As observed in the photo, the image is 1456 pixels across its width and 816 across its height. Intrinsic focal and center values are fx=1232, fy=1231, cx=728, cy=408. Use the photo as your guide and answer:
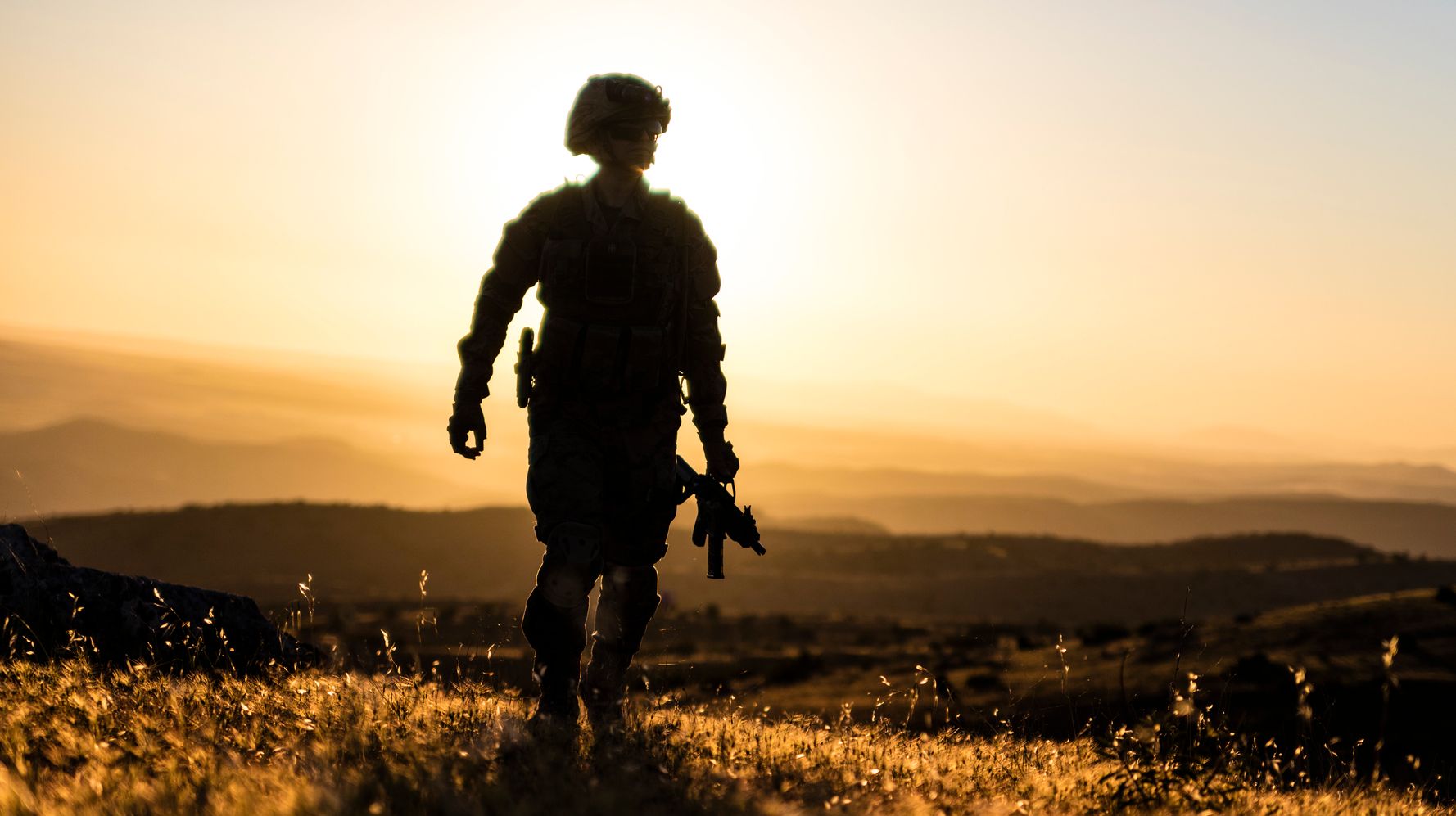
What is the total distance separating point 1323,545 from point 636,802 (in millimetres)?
78714

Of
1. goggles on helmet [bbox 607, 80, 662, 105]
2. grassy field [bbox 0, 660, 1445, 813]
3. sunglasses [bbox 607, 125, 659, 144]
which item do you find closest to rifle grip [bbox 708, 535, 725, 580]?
grassy field [bbox 0, 660, 1445, 813]

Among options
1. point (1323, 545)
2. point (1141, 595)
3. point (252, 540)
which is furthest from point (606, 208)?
point (1323, 545)

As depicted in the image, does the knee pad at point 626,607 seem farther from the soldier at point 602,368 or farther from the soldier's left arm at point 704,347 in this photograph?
the soldier's left arm at point 704,347

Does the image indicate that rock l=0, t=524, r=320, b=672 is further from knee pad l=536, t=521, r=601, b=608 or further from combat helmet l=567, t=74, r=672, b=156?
combat helmet l=567, t=74, r=672, b=156

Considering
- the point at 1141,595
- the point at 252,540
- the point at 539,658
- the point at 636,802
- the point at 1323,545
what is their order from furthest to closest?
the point at 1323,545
the point at 252,540
the point at 1141,595
the point at 539,658
the point at 636,802

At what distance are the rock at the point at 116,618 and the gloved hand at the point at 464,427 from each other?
7.33 ft

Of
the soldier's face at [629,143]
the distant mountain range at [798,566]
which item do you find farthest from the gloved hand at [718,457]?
the distant mountain range at [798,566]

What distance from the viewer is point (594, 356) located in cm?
582

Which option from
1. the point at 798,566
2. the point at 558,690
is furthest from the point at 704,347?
the point at 798,566

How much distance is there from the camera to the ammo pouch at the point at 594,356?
19.1 feet

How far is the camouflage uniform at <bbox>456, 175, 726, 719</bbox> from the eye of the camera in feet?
18.7

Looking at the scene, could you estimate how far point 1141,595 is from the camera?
47.8m

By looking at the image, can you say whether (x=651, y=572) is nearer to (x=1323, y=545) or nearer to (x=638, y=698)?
(x=638, y=698)

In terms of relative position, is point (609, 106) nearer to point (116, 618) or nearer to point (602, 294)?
point (602, 294)
